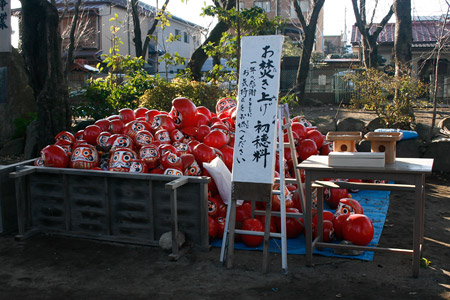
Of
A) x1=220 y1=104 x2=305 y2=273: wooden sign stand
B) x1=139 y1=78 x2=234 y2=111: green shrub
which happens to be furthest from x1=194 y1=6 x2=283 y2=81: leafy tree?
x1=220 y1=104 x2=305 y2=273: wooden sign stand

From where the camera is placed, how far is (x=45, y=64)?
887 cm

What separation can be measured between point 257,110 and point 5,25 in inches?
201

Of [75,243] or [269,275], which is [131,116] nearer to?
[75,243]

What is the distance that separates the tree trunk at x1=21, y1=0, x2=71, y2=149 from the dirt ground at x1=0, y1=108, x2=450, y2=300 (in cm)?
Result: 346

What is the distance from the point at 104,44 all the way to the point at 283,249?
31.3 m

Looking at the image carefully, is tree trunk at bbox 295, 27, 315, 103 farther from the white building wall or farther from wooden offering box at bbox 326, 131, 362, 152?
the white building wall

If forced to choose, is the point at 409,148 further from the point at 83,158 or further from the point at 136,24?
the point at 136,24

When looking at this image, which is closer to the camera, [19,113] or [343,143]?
[343,143]

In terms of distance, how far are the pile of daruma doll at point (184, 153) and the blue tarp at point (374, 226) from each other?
0.13 metres

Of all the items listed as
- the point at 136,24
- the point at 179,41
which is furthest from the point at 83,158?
the point at 179,41

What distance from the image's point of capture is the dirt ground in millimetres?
4434

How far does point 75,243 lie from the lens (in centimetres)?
596

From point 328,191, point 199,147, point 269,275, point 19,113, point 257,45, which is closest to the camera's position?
point 269,275

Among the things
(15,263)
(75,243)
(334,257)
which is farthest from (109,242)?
(334,257)
